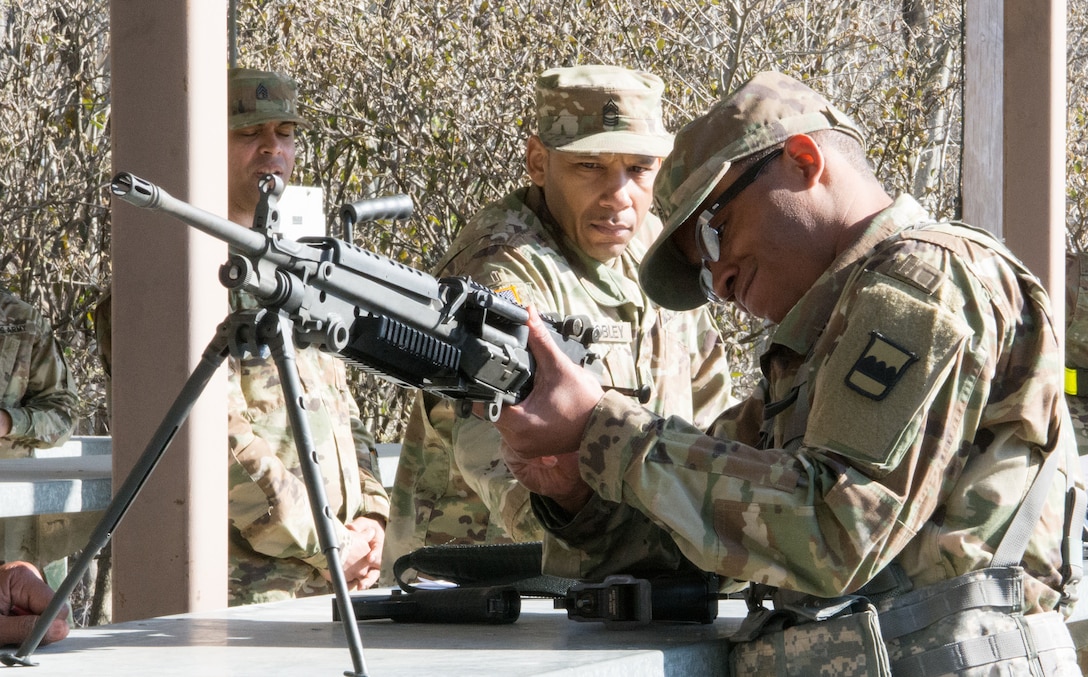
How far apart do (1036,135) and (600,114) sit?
78.9 inches

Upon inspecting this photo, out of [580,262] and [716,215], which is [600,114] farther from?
[716,215]

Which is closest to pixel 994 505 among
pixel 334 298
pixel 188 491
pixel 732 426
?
pixel 732 426

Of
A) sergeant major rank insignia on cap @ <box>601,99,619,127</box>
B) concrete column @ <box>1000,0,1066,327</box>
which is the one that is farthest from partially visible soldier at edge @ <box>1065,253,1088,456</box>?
sergeant major rank insignia on cap @ <box>601,99,619,127</box>

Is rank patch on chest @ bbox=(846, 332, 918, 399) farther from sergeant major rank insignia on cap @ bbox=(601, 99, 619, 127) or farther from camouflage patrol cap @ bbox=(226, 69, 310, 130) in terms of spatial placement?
camouflage patrol cap @ bbox=(226, 69, 310, 130)

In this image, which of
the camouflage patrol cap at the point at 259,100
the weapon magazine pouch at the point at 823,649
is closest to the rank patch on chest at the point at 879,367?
the weapon magazine pouch at the point at 823,649

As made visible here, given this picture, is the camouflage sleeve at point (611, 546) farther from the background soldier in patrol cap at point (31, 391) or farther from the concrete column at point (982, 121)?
the background soldier in patrol cap at point (31, 391)

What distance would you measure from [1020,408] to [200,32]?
1.80 m

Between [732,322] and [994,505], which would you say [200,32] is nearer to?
[994,505]

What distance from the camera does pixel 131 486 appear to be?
6.69ft

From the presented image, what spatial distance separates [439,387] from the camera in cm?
225

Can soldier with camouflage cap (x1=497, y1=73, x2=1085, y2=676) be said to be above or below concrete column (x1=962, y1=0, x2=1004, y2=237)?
below

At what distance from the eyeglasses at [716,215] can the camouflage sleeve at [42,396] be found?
4.16 metres

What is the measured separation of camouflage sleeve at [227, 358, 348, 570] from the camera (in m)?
3.85

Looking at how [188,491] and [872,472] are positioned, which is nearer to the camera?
[872,472]
